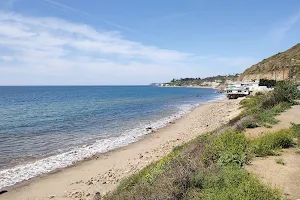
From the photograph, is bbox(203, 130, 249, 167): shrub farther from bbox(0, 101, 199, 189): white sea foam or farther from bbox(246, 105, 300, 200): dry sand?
bbox(0, 101, 199, 189): white sea foam

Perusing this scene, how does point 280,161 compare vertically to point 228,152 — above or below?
below

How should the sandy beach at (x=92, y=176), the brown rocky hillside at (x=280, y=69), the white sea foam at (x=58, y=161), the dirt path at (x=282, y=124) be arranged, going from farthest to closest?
the brown rocky hillside at (x=280, y=69), the white sea foam at (x=58, y=161), the dirt path at (x=282, y=124), the sandy beach at (x=92, y=176)

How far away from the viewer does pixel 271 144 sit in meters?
10.1

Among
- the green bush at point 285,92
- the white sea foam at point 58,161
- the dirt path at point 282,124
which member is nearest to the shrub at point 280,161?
the dirt path at point 282,124

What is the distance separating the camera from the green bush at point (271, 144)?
950cm

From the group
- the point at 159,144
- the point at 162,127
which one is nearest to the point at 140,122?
the point at 162,127

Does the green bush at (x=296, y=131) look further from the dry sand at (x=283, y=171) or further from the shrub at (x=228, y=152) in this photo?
the shrub at (x=228, y=152)

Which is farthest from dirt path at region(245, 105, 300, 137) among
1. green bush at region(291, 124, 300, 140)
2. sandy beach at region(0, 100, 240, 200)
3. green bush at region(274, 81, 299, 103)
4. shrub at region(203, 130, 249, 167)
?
sandy beach at region(0, 100, 240, 200)

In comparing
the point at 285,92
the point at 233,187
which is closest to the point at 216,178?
the point at 233,187

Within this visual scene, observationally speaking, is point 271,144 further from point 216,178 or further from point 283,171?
point 216,178

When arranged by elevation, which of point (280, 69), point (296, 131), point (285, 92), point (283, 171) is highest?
point (280, 69)

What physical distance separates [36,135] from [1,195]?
13.7 meters

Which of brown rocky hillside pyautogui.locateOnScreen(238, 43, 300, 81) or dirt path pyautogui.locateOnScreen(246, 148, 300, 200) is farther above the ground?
brown rocky hillside pyautogui.locateOnScreen(238, 43, 300, 81)

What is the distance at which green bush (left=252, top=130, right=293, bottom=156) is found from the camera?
9.50 m
